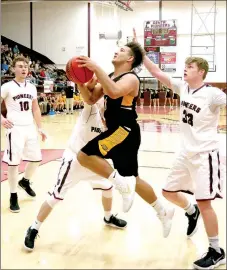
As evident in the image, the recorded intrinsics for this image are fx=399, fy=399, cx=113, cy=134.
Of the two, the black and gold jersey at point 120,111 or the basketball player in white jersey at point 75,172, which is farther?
the basketball player in white jersey at point 75,172

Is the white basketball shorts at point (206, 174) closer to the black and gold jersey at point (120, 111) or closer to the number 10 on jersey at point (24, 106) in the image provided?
the black and gold jersey at point (120, 111)

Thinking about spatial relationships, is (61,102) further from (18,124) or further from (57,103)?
(18,124)

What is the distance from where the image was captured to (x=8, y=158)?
405 cm

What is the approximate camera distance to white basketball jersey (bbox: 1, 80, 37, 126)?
4078 millimetres

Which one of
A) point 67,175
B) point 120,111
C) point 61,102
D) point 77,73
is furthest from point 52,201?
point 61,102

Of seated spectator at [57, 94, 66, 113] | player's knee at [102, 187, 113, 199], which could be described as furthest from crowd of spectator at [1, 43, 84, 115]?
player's knee at [102, 187, 113, 199]

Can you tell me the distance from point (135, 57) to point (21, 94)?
1.62 metres

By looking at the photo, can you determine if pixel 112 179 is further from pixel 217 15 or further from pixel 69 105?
pixel 217 15

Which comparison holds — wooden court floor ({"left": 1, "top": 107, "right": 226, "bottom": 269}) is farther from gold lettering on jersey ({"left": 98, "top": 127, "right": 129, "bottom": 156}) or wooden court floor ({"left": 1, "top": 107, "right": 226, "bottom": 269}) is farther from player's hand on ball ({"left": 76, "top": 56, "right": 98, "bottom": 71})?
player's hand on ball ({"left": 76, "top": 56, "right": 98, "bottom": 71})

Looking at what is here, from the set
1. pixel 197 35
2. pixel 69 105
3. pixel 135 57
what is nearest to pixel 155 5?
pixel 197 35

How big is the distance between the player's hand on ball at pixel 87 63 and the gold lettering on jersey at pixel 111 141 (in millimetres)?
500

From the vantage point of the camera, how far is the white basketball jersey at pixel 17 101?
161 inches

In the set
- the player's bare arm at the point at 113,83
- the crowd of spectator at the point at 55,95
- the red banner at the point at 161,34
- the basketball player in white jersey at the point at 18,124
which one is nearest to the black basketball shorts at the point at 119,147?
the player's bare arm at the point at 113,83

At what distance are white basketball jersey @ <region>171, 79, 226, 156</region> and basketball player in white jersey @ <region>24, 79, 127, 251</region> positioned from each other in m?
0.75
